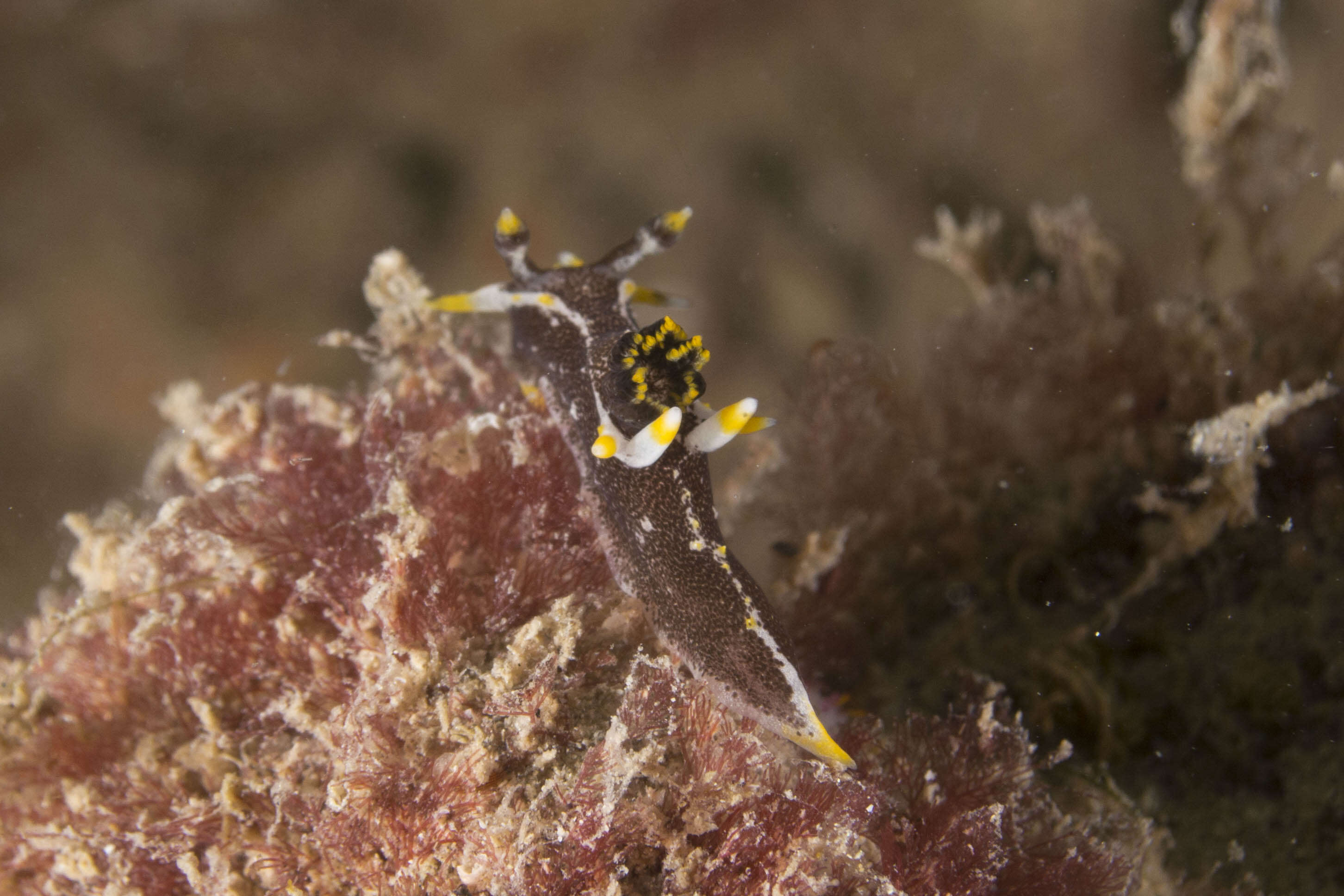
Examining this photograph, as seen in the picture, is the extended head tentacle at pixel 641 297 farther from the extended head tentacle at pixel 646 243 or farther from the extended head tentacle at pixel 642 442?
the extended head tentacle at pixel 642 442

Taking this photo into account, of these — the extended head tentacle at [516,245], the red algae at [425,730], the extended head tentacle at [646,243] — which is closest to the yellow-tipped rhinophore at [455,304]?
the extended head tentacle at [516,245]

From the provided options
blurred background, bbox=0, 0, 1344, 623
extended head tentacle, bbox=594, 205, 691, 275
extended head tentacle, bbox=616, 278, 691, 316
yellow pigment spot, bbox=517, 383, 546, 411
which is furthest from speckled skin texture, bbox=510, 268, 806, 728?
blurred background, bbox=0, 0, 1344, 623

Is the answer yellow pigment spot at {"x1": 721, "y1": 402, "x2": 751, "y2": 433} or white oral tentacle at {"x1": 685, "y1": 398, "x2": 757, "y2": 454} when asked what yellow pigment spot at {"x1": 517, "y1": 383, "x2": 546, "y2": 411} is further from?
A: yellow pigment spot at {"x1": 721, "y1": 402, "x2": 751, "y2": 433}

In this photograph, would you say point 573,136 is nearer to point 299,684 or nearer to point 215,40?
point 215,40

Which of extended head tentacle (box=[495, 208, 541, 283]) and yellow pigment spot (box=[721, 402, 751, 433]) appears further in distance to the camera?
extended head tentacle (box=[495, 208, 541, 283])

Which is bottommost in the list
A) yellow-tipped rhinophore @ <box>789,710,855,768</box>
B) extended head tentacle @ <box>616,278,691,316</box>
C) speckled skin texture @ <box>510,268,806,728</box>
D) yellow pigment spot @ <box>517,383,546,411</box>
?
yellow-tipped rhinophore @ <box>789,710,855,768</box>

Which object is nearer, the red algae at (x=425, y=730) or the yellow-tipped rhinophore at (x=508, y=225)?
the red algae at (x=425, y=730)
